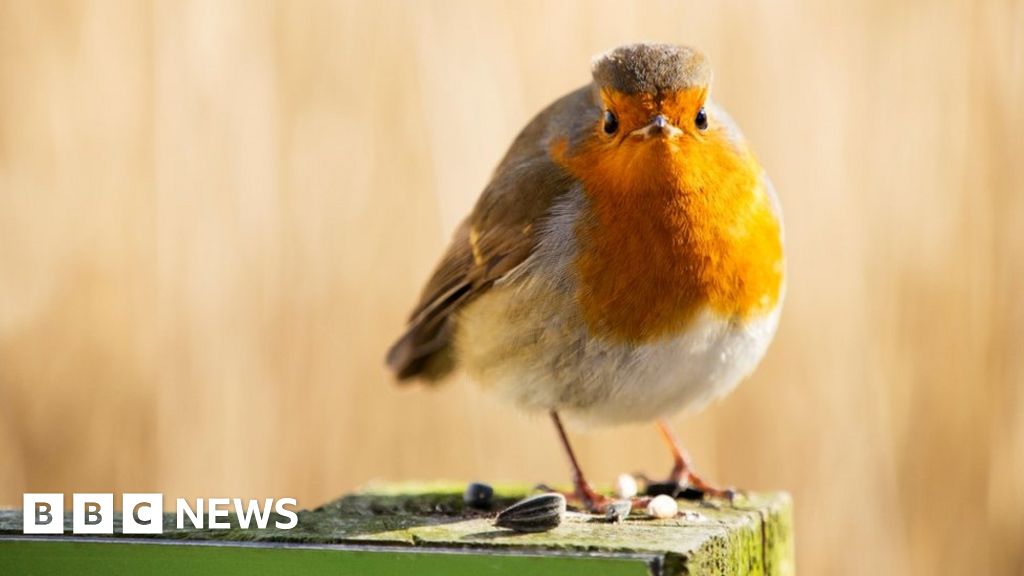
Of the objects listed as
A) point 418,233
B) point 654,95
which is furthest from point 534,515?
point 418,233

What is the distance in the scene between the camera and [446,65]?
416cm

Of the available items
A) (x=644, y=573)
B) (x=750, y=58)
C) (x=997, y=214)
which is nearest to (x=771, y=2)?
(x=750, y=58)

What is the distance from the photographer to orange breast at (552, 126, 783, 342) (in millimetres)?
2527

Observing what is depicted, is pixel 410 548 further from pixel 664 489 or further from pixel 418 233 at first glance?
pixel 418 233

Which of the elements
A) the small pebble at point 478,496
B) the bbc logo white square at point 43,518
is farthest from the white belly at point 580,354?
the bbc logo white square at point 43,518

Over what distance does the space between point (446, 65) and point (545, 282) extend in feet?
5.44

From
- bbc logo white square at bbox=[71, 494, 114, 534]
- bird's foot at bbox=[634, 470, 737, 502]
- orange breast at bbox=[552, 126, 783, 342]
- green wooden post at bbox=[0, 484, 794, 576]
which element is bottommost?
green wooden post at bbox=[0, 484, 794, 576]

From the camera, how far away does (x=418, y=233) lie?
13.7 ft

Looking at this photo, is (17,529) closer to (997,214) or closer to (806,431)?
(806,431)

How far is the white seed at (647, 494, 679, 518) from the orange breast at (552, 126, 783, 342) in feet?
1.11

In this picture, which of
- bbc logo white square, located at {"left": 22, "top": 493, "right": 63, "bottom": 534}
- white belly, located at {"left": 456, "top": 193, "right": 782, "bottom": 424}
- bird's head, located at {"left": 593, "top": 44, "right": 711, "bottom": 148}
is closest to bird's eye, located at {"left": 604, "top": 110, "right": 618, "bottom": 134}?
bird's head, located at {"left": 593, "top": 44, "right": 711, "bottom": 148}

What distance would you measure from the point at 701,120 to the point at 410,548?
3.40 feet

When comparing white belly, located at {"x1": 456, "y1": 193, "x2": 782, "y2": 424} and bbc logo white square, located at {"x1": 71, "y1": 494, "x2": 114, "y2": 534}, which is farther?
white belly, located at {"x1": 456, "y1": 193, "x2": 782, "y2": 424}

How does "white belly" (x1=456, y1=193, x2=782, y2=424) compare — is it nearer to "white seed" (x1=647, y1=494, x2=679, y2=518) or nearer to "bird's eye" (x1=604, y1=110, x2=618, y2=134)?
"bird's eye" (x1=604, y1=110, x2=618, y2=134)
